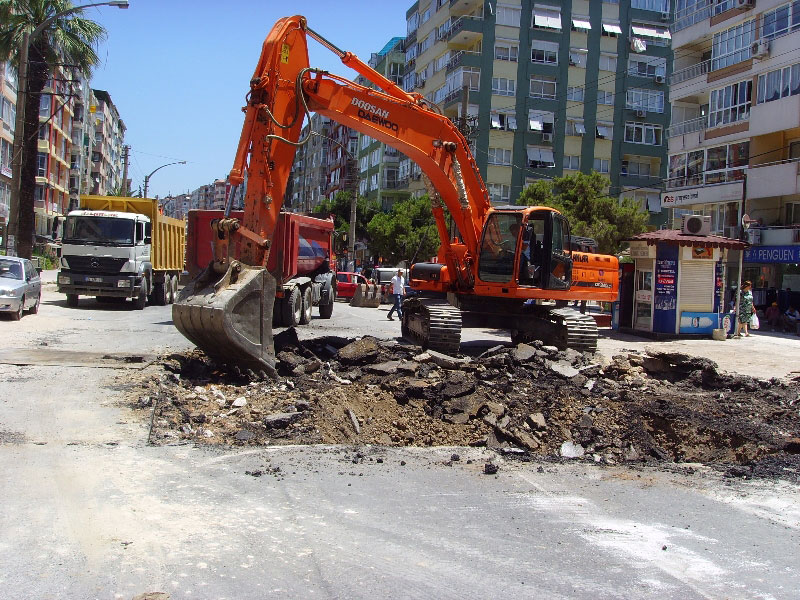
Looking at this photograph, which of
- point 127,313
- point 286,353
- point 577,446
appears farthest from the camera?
point 127,313

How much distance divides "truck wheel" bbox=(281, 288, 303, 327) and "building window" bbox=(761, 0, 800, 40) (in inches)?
1010

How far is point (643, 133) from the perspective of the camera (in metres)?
57.9

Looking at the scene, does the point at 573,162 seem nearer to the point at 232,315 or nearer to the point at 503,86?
the point at 503,86

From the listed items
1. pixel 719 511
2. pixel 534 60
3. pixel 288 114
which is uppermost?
pixel 534 60

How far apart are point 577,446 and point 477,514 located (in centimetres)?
263

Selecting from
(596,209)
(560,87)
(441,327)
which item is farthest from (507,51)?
(441,327)

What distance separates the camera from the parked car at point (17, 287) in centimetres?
1869

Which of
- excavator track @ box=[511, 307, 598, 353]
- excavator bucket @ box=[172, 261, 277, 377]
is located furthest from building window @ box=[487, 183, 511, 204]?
excavator bucket @ box=[172, 261, 277, 377]

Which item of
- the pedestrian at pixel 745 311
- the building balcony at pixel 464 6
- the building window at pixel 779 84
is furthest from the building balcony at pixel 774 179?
the building balcony at pixel 464 6

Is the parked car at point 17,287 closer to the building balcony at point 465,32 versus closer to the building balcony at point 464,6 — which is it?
the building balcony at point 465,32

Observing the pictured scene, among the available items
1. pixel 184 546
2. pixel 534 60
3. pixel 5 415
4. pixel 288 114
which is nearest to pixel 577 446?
→ pixel 184 546

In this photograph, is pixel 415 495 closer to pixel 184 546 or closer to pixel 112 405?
pixel 184 546

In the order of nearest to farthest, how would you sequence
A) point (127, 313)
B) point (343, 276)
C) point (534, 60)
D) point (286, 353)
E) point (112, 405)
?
1. point (112, 405)
2. point (286, 353)
3. point (127, 313)
4. point (343, 276)
5. point (534, 60)

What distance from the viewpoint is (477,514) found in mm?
5766
